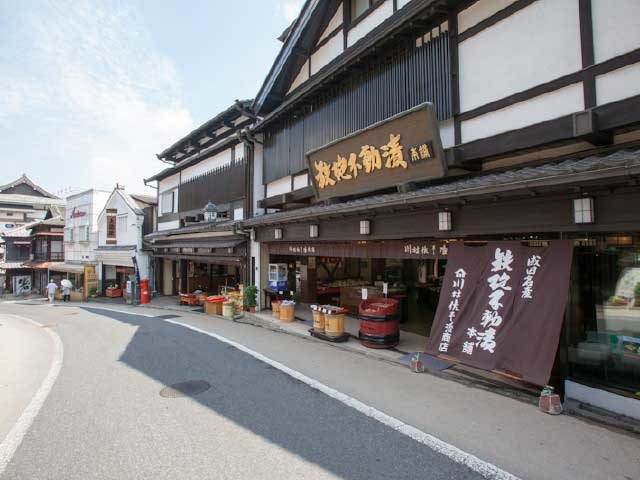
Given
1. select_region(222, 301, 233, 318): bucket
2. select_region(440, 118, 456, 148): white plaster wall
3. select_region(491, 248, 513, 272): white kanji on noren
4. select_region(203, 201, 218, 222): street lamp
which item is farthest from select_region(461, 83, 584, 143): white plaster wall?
select_region(203, 201, 218, 222): street lamp

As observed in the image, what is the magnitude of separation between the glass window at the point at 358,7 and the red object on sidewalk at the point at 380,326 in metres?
9.18

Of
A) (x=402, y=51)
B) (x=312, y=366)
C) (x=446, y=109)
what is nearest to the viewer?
(x=446, y=109)

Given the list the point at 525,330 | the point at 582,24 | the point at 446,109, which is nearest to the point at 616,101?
the point at 582,24

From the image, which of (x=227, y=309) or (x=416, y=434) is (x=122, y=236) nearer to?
(x=227, y=309)

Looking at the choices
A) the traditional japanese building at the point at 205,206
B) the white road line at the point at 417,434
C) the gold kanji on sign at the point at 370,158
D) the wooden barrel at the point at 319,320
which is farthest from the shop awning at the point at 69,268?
the gold kanji on sign at the point at 370,158

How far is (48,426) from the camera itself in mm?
5602

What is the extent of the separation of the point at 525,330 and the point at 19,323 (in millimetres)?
20801

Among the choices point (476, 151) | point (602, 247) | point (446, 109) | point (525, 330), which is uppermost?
point (446, 109)

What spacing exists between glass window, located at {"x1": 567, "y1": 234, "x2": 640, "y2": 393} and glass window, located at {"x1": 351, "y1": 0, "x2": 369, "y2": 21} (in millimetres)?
9104

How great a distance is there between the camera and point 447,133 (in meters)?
7.96

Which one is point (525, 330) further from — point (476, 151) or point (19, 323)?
point (19, 323)

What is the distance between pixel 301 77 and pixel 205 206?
985 centimetres

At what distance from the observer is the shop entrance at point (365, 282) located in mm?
14016

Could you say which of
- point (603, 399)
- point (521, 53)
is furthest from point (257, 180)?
point (603, 399)
